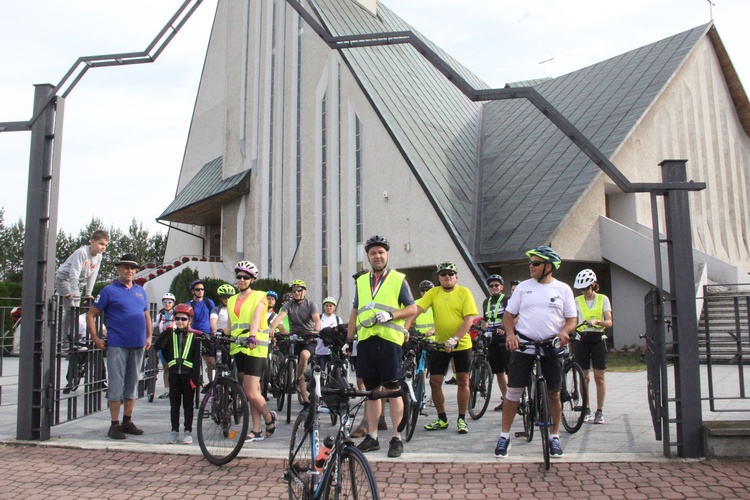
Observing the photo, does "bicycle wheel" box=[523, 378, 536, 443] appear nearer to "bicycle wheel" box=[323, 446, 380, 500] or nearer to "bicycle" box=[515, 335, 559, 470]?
"bicycle" box=[515, 335, 559, 470]

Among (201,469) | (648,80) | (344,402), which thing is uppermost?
(648,80)

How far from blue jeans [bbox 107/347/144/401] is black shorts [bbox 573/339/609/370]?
534 cm

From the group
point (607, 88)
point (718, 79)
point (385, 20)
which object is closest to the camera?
point (607, 88)

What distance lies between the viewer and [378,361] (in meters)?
6.38

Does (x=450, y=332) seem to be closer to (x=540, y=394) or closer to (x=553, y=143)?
(x=540, y=394)

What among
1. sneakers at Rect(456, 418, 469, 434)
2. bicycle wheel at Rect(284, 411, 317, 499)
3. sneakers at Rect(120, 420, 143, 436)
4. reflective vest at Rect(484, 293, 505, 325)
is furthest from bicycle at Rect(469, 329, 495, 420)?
bicycle wheel at Rect(284, 411, 317, 499)

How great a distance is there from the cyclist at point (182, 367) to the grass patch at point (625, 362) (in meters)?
10.5

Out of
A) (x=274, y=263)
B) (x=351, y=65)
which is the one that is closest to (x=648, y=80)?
(x=351, y=65)

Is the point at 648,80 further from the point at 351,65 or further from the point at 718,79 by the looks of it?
the point at 351,65

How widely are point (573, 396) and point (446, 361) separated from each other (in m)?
1.50

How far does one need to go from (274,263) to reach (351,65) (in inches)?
374

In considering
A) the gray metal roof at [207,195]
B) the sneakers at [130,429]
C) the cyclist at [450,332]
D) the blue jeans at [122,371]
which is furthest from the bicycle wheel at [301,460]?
the gray metal roof at [207,195]

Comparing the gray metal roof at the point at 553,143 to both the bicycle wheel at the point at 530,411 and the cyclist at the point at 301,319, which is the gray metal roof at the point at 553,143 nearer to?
the cyclist at the point at 301,319

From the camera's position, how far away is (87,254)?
30.3 feet
